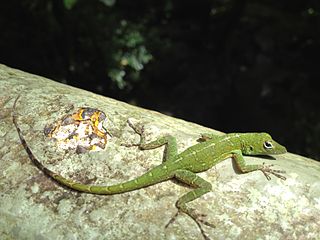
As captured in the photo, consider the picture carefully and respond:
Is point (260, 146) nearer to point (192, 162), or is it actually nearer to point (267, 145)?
point (267, 145)

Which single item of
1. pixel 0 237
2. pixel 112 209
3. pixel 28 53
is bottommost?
pixel 28 53

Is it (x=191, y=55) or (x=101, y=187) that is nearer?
(x=101, y=187)

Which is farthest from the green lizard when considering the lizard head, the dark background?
the dark background

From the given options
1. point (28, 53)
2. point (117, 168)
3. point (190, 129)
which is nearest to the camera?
point (117, 168)

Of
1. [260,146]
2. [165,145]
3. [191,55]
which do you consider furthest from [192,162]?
[191,55]

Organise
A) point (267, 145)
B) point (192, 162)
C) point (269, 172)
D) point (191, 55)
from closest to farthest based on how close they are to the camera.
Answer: point (269, 172), point (192, 162), point (267, 145), point (191, 55)

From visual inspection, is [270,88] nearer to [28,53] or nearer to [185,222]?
[28,53]

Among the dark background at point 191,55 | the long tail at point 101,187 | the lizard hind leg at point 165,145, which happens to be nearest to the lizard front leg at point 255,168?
the lizard hind leg at point 165,145

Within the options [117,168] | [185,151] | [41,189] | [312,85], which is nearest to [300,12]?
[312,85]
